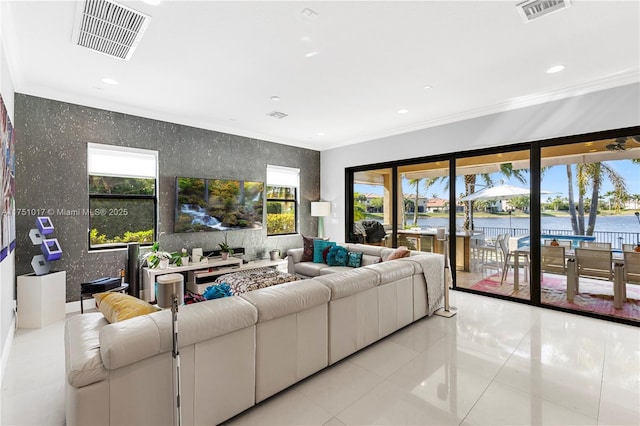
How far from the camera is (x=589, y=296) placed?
409cm

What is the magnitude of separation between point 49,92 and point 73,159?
2.76 feet

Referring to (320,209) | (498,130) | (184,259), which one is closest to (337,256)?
(320,209)

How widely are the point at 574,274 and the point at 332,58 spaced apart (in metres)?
4.22

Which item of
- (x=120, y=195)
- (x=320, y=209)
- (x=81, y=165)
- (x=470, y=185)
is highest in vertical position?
(x=81, y=165)

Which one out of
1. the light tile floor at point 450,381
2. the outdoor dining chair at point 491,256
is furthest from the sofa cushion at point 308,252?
the outdoor dining chair at point 491,256

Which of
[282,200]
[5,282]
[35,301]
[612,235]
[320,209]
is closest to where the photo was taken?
[5,282]

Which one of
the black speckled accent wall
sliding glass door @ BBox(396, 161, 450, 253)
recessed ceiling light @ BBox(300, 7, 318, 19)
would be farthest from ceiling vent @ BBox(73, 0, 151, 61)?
sliding glass door @ BBox(396, 161, 450, 253)

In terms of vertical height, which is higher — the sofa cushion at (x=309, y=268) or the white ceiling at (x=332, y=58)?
the white ceiling at (x=332, y=58)

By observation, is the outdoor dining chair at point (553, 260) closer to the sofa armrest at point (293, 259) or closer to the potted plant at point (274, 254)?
the sofa armrest at point (293, 259)

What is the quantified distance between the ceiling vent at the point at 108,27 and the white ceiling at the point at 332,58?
79 millimetres

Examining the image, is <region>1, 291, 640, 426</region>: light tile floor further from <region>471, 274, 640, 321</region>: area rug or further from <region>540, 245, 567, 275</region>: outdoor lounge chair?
<region>540, 245, 567, 275</region>: outdoor lounge chair

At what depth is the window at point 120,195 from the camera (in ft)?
14.1

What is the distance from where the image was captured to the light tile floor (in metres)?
2.00

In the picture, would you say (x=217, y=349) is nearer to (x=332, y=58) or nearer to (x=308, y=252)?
(x=332, y=58)
